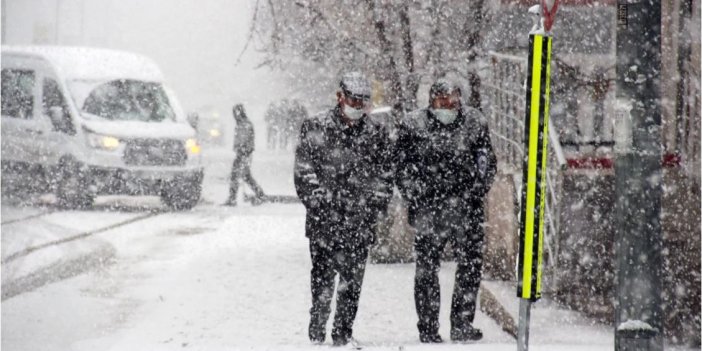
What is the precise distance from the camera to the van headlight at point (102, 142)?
15586mm

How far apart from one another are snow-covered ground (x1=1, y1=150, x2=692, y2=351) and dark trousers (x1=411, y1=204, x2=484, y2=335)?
266mm

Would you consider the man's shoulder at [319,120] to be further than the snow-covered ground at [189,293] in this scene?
No

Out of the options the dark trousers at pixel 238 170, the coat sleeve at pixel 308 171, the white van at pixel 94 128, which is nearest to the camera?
the coat sleeve at pixel 308 171

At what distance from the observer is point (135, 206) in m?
16.3

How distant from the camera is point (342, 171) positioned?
646cm

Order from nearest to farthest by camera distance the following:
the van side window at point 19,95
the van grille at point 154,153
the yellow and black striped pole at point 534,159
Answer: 1. the yellow and black striped pole at point 534,159
2. the van grille at point 154,153
3. the van side window at point 19,95

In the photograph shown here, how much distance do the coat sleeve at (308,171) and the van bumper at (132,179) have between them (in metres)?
9.66

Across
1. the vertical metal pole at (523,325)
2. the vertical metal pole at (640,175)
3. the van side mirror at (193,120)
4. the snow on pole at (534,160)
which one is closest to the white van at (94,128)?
the van side mirror at (193,120)

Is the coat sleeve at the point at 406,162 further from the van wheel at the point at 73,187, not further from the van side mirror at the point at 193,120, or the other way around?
the van side mirror at the point at 193,120

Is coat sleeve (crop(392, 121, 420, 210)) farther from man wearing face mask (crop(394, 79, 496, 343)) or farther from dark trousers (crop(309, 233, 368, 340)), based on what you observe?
dark trousers (crop(309, 233, 368, 340))

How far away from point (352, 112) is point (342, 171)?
0.39 meters

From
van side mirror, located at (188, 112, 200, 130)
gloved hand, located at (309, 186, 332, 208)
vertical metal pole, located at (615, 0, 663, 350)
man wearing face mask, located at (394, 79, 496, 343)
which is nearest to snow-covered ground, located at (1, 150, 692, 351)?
man wearing face mask, located at (394, 79, 496, 343)

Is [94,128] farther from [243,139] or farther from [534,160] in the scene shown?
[534,160]

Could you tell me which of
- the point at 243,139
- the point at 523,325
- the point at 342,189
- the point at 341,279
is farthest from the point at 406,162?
the point at 243,139
